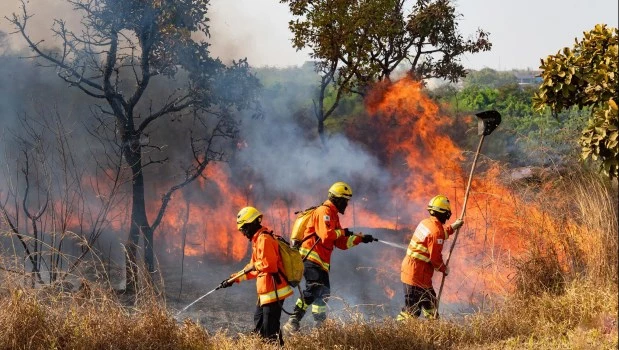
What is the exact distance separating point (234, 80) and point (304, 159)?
3.81 meters

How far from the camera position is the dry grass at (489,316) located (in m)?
6.30

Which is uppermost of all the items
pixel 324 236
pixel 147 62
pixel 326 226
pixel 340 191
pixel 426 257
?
pixel 147 62

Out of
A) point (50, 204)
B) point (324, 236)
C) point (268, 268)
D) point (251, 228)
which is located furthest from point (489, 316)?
point (50, 204)

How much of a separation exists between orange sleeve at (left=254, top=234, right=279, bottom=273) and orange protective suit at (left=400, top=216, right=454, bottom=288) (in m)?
1.82

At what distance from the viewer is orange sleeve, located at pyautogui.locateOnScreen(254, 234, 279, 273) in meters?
6.70

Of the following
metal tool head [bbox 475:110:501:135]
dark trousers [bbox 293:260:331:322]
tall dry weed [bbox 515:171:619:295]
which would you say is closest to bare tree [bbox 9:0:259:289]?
dark trousers [bbox 293:260:331:322]

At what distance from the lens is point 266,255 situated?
6699 mm

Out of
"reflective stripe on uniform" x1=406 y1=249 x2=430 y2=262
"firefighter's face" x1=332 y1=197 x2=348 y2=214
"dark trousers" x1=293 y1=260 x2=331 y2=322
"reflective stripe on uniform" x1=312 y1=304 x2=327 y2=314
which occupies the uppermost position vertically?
"firefighter's face" x1=332 y1=197 x2=348 y2=214

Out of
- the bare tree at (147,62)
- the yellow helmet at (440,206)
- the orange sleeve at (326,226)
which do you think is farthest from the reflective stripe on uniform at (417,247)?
the bare tree at (147,62)

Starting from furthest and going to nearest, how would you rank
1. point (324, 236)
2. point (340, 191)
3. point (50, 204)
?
point (50, 204), point (340, 191), point (324, 236)

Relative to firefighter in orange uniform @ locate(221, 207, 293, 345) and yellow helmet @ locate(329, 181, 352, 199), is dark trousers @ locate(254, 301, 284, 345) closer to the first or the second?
firefighter in orange uniform @ locate(221, 207, 293, 345)

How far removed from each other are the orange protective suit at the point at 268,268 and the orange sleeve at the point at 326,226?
120cm

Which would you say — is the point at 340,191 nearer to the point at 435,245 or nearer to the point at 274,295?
the point at 435,245

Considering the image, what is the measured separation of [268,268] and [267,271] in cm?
3
